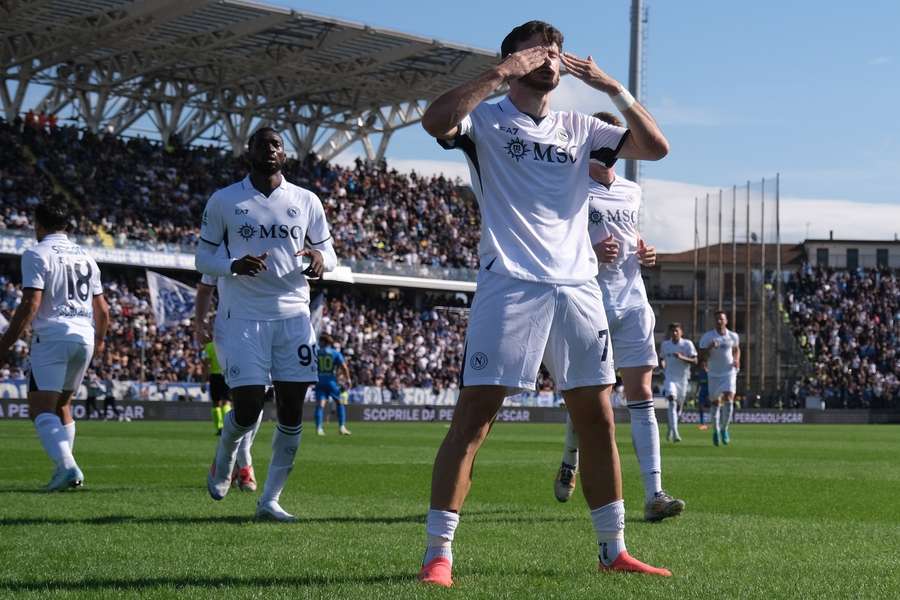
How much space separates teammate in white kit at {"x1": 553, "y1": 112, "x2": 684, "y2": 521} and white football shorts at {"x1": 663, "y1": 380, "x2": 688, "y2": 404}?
1541 cm

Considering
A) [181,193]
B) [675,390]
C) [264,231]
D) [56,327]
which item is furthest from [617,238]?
[181,193]

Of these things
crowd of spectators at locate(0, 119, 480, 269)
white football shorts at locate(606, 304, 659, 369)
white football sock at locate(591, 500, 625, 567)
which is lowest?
white football sock at locate(591, 500, 625, 567)

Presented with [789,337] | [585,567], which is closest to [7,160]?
[789,337]

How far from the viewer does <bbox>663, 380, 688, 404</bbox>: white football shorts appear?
25.8 meters

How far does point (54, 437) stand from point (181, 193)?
138 feet

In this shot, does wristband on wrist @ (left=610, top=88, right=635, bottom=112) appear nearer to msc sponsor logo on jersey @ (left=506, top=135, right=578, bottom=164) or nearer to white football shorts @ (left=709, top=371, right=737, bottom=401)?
msc sponsor logo on jersey @ (left=506, top=135, right=578, bottom=164)

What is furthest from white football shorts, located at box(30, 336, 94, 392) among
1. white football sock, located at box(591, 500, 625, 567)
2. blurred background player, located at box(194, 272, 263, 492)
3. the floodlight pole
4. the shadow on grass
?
the floodlight pole

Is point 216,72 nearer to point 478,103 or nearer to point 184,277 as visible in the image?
point 184,277

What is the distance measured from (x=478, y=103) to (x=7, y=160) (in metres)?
44.0

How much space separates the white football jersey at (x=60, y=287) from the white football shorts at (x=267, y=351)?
7.44ft

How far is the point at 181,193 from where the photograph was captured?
172 feet

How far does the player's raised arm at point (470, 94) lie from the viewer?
5.81m

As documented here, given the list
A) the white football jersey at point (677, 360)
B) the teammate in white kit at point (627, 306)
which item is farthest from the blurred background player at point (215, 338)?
the white football jersey at point (677, 360)

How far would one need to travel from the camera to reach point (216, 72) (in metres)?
54.6
